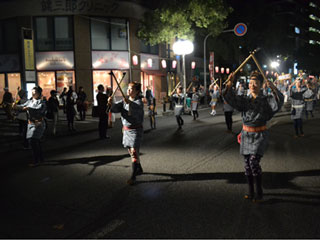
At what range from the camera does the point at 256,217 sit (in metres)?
4.50

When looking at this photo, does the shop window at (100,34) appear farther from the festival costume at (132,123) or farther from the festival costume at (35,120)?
the festival costume at (132,123)

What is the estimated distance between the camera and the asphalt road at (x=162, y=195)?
4.20 m

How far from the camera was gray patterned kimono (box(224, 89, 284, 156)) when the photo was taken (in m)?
5.15

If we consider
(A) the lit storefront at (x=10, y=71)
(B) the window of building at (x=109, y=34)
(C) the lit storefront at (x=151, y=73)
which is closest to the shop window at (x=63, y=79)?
(B) the window of building at (x=109, y=34)

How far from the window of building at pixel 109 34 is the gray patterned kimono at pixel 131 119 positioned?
2262 cm

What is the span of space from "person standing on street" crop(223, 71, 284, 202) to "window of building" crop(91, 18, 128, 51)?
24.1 m

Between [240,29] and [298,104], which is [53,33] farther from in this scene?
[298,104]

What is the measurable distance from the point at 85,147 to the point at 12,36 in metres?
21.0

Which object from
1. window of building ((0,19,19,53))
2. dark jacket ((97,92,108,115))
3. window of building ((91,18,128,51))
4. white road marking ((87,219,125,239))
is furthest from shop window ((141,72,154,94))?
white road marking ((87,219,125,239))

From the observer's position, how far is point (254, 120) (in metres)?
5.18

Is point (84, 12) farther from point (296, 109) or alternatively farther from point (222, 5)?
point (296, 109)

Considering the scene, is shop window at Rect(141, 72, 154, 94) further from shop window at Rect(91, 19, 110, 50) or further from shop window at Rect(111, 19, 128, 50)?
shop window at Rect(91, 19, 110, 50)

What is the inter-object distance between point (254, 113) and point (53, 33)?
982 inches

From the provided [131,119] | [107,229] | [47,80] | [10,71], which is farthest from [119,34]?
[107,229]
